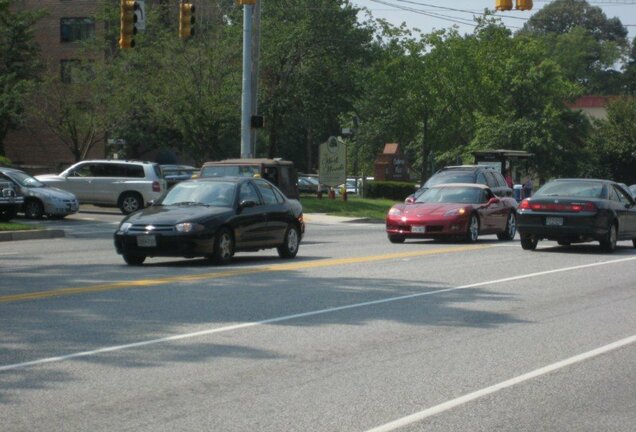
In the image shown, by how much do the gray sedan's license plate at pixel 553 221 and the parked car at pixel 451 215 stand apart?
9.89ft

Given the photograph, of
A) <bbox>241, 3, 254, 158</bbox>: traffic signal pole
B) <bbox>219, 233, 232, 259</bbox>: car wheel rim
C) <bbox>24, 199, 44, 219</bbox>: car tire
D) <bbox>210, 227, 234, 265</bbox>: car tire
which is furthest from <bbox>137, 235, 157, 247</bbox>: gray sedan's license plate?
<bbox>241, 3, 254, 158</bbox>: traffic signal pole

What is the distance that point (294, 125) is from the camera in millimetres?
62344

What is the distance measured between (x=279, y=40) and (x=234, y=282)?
39715 mm

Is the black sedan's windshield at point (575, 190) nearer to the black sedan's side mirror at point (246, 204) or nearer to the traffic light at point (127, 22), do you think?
the black sedan's side mirror at point (246, 204)

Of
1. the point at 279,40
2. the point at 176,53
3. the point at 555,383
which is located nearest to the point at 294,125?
the point at 279,40

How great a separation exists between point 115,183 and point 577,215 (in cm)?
2142

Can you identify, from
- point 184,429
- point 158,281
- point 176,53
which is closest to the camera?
point 184,429

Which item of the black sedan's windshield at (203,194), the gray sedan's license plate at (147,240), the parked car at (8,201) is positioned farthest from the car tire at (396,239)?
the parked car at (8,201)

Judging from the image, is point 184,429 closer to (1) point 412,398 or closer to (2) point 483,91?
(1) point 412,398

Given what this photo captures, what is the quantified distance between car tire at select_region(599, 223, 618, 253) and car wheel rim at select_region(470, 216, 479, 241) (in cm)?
338

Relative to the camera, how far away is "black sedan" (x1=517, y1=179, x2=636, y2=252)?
23016 millimetres

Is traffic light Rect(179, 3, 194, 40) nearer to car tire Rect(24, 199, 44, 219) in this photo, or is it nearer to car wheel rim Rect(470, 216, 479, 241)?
car wheel rim Rect(470, 216, 479, 241)

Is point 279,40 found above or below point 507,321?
above

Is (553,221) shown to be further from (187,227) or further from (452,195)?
(187,227)
